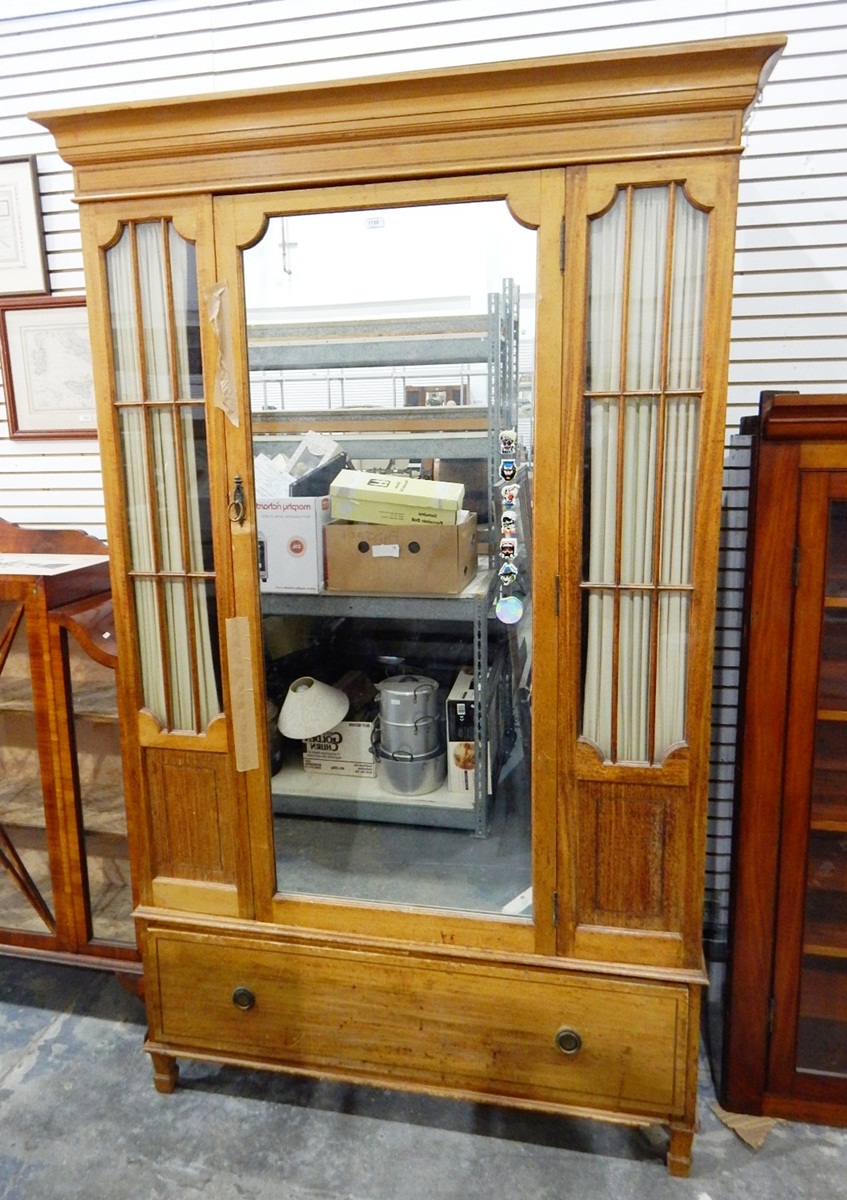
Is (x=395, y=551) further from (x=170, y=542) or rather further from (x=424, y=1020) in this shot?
(x=424, y=1020)

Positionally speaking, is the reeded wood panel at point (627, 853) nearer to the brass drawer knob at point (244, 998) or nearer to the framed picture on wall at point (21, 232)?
the brass drawer knob at point (244, 998)

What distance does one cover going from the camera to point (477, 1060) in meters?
1.83

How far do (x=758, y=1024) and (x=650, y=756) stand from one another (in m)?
0.81

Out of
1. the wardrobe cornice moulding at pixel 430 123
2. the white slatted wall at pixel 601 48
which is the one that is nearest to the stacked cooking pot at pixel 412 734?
the white slatted wall at pixel 601 48

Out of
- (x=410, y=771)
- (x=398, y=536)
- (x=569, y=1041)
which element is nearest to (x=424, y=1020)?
(x=569, y=1041)

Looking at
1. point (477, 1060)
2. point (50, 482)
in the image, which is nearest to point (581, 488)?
point (477, 1060)

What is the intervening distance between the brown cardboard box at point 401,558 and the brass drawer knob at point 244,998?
101cm

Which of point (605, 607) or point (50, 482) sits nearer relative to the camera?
point (605, 607)

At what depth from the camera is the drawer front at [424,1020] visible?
175cm

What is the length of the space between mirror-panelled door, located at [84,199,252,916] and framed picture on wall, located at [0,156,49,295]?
1.09 metres

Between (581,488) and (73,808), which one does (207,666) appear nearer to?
(73,808)

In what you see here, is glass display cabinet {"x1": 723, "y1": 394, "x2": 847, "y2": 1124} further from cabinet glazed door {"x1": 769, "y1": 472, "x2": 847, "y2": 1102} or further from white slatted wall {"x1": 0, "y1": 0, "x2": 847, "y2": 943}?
white slatted wall {"x1": 0, "y1": 0, "x2": 847, "y2": 943}

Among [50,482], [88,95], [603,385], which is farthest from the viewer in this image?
[50,482]

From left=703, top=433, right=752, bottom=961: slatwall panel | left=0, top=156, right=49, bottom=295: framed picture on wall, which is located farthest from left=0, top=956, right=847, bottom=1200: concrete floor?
left=0, top=156, right=49, bottom=295: framed picture on wall
